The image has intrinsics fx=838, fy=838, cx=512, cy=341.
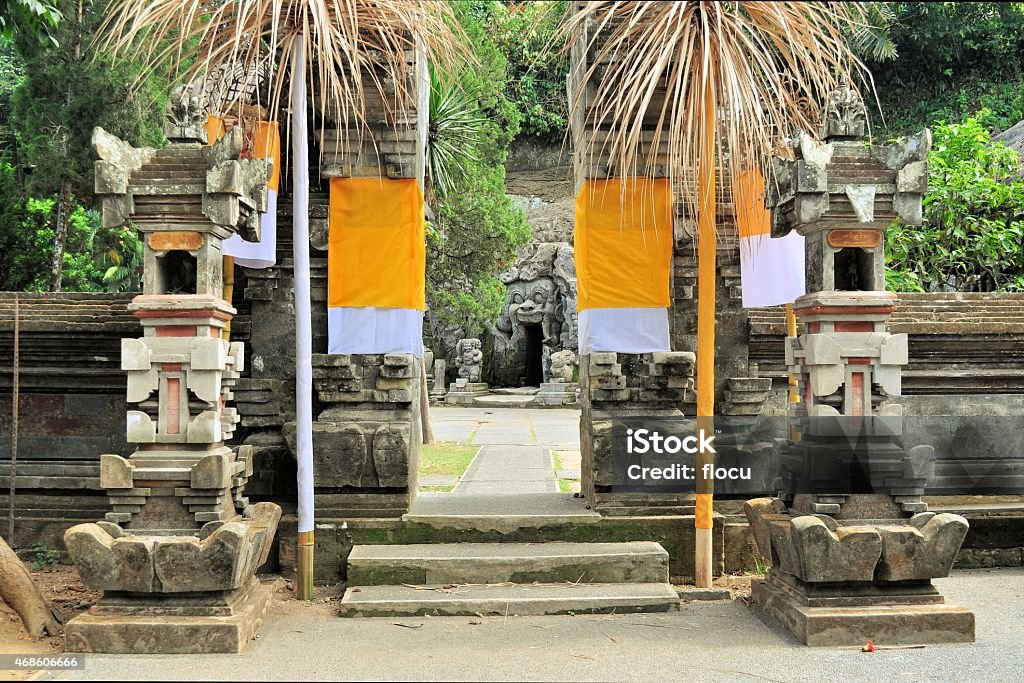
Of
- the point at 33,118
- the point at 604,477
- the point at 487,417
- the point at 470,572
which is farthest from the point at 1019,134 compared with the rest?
the point at 33,118

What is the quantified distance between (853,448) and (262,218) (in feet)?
13.6

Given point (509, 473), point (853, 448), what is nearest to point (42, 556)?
point (509, 473)

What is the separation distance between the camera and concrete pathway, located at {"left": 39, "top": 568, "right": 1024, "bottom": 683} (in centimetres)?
425

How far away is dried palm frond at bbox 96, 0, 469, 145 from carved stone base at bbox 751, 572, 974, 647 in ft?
12.8

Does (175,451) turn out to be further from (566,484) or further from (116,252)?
(116,252)

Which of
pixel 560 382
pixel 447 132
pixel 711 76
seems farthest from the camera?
pixel 560 382

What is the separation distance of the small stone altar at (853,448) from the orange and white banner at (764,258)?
2.80 feet

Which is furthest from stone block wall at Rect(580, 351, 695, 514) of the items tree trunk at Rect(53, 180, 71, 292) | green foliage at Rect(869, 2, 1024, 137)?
green foliage at Rect(869, 2, 1024, 137)


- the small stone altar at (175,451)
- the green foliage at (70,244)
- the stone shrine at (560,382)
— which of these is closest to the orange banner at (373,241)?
the small stone altar at (175,451)

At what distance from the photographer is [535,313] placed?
27594 millimetres

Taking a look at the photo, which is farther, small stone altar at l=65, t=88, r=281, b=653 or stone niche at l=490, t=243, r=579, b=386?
stone niche at l=490, t=243, r=579, b=386

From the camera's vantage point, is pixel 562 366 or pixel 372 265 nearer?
pixel 372 265

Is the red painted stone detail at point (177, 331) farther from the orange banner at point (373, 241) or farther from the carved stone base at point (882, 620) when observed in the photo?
the carved stone base at point (882, 620)

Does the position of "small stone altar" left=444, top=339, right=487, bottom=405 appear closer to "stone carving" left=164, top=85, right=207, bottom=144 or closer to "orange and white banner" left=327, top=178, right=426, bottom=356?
"orange and white banner" left=327, top=178, right=426, bottom=356
